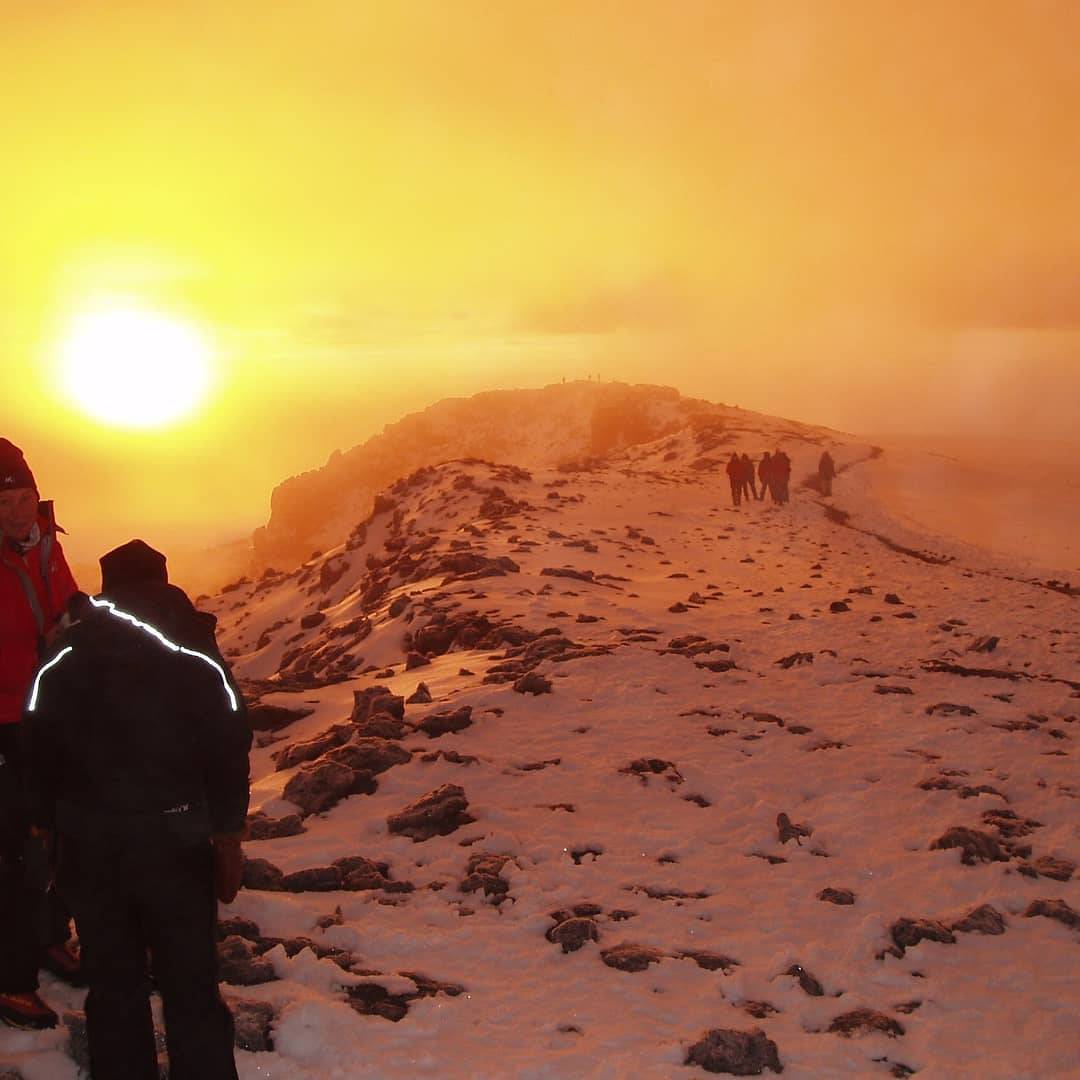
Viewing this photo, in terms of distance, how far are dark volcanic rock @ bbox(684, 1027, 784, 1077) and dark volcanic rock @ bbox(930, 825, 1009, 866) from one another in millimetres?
4026

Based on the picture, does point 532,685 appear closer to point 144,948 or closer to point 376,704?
point 376,704

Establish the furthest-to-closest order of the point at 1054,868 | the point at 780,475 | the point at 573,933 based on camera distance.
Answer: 1. the point at 780,475
2. the point at 1054,868
3. the point at 573,933

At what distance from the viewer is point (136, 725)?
4.16 meters

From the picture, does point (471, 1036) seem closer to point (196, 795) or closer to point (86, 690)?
point (196, 795)

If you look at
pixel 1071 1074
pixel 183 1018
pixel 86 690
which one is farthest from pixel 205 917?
pixel 1071 1074

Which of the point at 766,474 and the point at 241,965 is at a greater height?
the point at 766,474

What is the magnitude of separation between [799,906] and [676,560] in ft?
61.3

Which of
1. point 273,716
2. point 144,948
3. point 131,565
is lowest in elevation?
point 273,716

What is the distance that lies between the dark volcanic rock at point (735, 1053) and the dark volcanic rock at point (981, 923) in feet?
8.96

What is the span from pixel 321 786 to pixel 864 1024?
5781 millimetres

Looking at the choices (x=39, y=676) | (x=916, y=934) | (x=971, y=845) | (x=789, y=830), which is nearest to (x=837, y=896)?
(x=916, y=934)

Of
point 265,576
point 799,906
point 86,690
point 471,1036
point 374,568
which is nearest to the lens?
point 86,690

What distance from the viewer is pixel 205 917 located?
4344 millimetres

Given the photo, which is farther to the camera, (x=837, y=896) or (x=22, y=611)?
(x=837, y=896)
